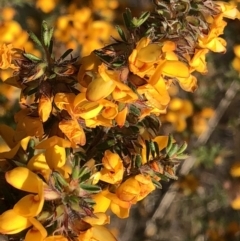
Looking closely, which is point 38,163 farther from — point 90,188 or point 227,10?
point 227,10

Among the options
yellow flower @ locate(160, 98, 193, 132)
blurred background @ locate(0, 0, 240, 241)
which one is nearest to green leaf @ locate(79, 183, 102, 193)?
blurred background @ locate(0, 0, 240, 241)

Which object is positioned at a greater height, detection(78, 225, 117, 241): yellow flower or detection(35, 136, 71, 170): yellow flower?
detection(35, 136, 71, 170): yellow flower

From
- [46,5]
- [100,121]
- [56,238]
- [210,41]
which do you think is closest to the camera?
[56,238]

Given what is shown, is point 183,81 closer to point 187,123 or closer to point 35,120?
point 35,120

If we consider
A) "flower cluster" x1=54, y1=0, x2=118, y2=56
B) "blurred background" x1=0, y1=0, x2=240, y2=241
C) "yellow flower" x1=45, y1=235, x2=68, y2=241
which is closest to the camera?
"yellow flower" x1=45, y1=235, x2=68, y2=241

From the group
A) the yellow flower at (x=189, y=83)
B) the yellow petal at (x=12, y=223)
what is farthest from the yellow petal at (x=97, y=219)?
the yellow flower at (x=189, y=83)

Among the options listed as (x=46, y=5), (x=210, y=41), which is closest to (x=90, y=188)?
(x=210, y=41)

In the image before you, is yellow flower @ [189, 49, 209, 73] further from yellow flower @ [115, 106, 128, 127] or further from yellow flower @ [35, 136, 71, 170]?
yellow flower @ [35, 136, 71, 170]

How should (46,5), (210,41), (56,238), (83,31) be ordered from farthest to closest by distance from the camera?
1. (46,5)
2. (83,31)
3. (210,41)
4. (56,238)
